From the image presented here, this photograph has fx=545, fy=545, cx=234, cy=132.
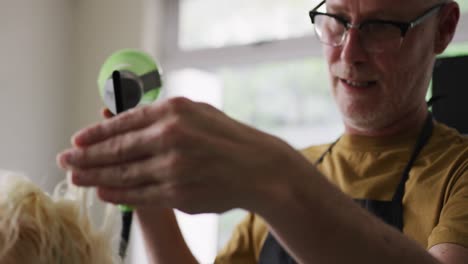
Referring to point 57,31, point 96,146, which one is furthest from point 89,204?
point 57,31

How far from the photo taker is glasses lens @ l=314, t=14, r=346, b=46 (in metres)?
1.11

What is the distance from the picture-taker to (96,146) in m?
0.51

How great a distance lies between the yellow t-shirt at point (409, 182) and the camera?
0.90 metres

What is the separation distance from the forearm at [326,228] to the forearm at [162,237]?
1.53 ft

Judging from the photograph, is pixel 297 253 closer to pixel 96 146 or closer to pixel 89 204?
pixel 96 146

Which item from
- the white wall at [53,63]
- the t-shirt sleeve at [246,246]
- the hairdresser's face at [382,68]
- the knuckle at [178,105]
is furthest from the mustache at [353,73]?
the white wall at [53,63]

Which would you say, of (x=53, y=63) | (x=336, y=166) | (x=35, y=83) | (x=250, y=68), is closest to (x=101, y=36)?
(x=53, y=63)

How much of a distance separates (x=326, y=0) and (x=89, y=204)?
646mm

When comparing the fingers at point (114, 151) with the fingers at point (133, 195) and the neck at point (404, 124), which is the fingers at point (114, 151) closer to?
the fingers at point (133, 195)

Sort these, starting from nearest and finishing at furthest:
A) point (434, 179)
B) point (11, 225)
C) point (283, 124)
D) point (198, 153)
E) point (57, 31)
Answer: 1. point (198, 153)
2. point (11, 225)
3. point (434, 179)
4. point (283, 124)
5. point (57, 31)

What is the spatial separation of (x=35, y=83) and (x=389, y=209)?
1.82 metres

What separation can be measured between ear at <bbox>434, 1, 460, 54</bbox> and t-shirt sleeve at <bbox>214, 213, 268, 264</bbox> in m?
0.54

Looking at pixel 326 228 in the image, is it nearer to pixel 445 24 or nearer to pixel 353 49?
pixel 353 49

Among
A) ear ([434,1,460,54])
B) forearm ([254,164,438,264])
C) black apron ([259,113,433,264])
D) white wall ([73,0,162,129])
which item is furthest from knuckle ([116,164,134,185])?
white wall ([73,0,162,129])
